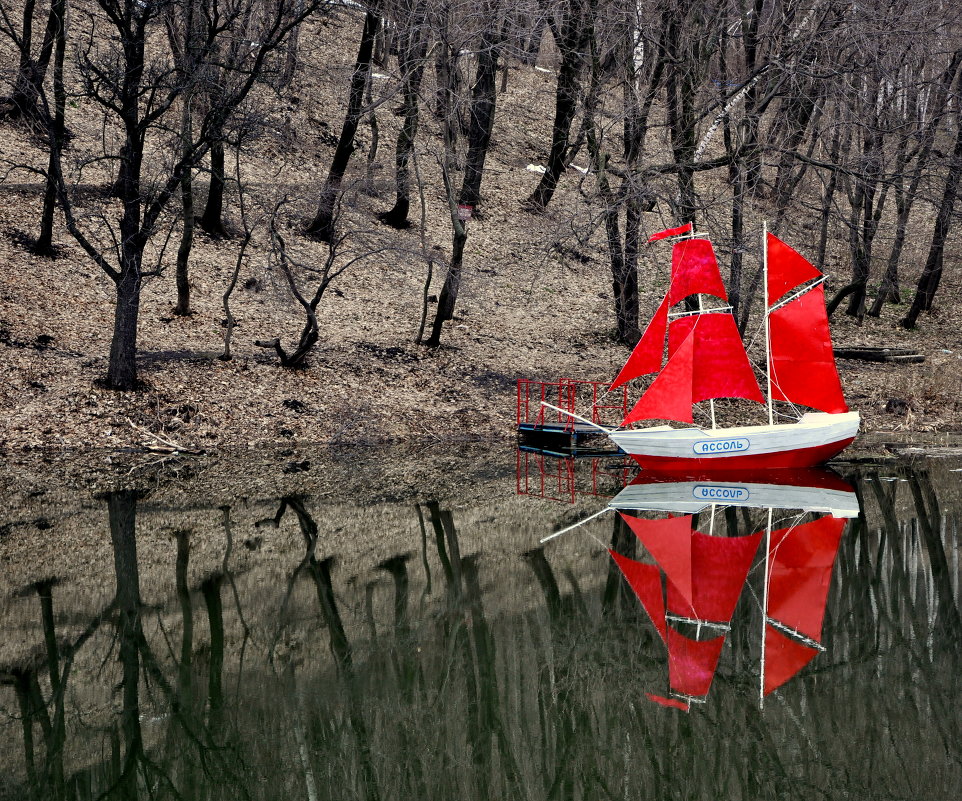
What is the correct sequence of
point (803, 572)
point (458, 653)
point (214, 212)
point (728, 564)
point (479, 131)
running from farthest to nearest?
1. point (479, 131)
2. point (214, 212)
3. point (728, 564)
4. point (803, 572)
5. point (458, 653)

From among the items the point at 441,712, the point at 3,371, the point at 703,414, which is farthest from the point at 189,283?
the point at 441,712

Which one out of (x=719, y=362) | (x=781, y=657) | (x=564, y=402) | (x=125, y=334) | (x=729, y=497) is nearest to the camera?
(x=781, y=657)

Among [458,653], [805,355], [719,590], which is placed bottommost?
[458,653]

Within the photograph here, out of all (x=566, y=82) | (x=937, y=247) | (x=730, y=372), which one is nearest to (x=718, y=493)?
(x=730, y=372)

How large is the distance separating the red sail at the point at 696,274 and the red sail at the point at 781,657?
29.1 ft

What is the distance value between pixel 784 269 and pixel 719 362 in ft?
6.59

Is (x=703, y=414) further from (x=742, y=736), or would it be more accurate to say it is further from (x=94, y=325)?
(x=742, y=736)

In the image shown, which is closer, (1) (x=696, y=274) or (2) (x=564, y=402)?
(1) (x=696, y=274)

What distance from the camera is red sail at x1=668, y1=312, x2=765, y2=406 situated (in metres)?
17.0

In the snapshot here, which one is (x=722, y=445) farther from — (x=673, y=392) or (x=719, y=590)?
(x=719, y=590)


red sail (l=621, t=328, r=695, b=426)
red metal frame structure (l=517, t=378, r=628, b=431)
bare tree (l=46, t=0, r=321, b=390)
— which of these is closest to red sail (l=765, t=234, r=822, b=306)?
red sail (l=621, t=328, r=695, b=426)

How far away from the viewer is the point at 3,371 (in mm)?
17656

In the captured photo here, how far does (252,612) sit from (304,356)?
36.0ft

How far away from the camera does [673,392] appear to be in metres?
16.8
